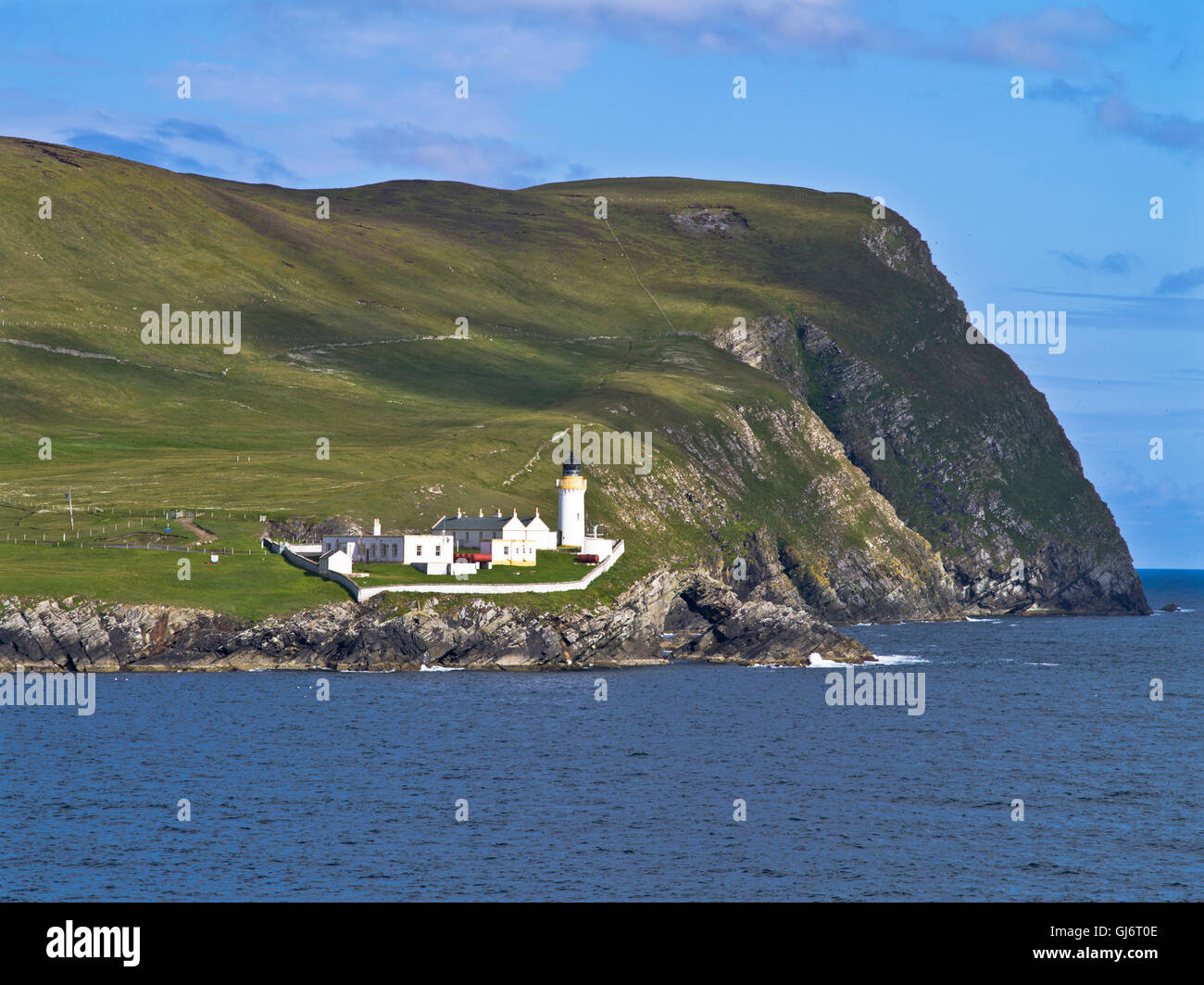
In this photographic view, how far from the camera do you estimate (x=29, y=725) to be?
9306cm

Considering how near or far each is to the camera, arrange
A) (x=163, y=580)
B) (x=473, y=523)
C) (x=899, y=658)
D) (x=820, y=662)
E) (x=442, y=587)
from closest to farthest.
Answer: (x=163, y=580) → (x=442, y=587) → (x=820, y=662) → (x=473, y=523) → (x=899, y=658)

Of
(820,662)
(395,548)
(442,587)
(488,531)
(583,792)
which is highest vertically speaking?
(488,531)

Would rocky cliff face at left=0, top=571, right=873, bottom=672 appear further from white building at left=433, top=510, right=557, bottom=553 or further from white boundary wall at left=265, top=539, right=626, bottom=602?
white building at left=433, top=510, right=557, bottom=553

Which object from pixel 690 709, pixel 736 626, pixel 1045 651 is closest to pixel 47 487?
pixel 736 626

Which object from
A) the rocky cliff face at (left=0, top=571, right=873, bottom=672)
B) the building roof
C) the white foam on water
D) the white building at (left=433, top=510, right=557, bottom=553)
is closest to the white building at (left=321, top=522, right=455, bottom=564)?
the white building at (left=433, top=510, right=557, bottom=553)

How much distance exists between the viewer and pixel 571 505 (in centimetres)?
15462

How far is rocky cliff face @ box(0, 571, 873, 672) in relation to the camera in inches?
4449

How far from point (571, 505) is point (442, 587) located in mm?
32818

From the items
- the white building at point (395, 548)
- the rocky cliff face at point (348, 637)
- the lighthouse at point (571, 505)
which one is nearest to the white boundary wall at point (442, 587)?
the rocky cliff face at point (348, 637)

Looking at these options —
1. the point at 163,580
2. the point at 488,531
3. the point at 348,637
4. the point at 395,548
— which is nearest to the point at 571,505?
the point at 488,531

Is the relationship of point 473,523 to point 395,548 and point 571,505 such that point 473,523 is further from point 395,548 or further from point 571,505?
point 571,505

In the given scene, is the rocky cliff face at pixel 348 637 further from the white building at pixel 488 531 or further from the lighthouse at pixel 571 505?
the lighthouse at pixel 571 505
